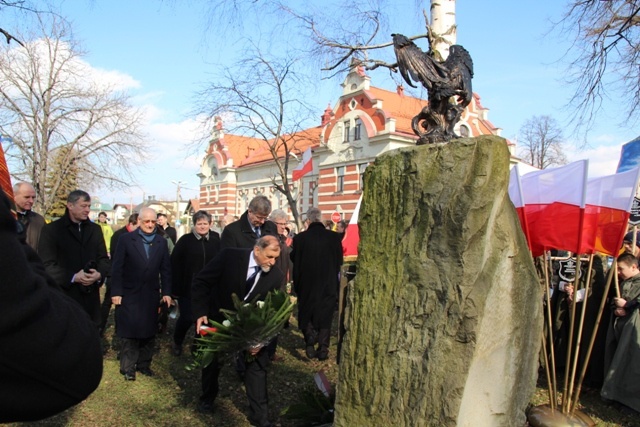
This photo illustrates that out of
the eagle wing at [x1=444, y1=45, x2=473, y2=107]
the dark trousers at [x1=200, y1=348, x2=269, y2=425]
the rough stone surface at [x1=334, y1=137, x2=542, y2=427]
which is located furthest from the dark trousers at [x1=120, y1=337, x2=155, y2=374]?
the eagle wing at [x1=444, y1=45, x2=473, y2=107]

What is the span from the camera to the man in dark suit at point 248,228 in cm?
575

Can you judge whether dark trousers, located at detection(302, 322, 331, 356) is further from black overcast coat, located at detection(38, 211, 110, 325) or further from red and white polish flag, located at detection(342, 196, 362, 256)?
red and white polish flag, located at detection(342, 196, 362, 256)

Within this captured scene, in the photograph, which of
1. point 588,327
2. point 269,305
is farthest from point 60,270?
point 588,327

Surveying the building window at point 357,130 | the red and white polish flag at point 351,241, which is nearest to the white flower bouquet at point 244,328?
the red and white polish flag at point 351,241

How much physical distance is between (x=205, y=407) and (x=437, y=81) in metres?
3.64

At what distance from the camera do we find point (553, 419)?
14.0 feet

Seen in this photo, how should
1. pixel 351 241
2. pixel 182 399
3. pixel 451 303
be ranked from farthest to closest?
1. pixel 351 241
2. pixel 182 399
3. pixel 451 303

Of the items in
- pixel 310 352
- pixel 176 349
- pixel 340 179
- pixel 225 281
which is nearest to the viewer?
pixel 225 281

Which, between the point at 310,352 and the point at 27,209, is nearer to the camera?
the point at 27,209

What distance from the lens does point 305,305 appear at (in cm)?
669

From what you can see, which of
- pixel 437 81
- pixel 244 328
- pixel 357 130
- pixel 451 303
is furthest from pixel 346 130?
pixel 451 303

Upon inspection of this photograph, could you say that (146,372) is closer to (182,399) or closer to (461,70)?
(182,399)

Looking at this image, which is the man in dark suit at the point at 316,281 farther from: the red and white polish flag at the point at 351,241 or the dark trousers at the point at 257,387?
the red and white polish flag at the point at 351,241

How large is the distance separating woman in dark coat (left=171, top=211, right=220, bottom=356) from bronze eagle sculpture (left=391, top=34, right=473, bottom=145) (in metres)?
3.95
